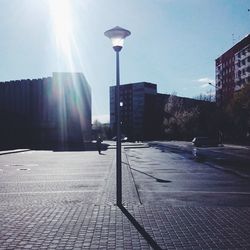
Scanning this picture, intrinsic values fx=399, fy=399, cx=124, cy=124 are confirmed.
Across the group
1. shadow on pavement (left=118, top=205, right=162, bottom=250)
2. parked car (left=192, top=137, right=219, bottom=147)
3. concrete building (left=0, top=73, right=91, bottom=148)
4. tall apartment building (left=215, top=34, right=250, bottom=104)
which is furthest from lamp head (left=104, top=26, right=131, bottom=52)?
tall apartment building (left=215, top=34, right=250, bottom=104)

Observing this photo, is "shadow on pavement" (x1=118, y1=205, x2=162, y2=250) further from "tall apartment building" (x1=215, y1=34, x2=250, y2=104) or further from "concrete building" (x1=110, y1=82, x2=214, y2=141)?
"concrete building" (x1=110, y1=82, x2=214, y2=141)

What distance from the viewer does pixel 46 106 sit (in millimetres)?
78062

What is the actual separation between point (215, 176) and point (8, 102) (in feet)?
227

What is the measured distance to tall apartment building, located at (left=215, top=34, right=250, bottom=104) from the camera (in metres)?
91.4

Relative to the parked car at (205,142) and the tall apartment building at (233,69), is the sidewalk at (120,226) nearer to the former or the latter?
the parked car at (205,142)

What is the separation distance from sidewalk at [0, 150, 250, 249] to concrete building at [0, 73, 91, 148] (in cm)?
6602

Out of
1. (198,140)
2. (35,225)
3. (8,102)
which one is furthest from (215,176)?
(8,102)

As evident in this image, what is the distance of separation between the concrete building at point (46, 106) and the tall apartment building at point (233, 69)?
31278 millimetres

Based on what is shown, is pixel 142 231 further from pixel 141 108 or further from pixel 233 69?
pixel 141 108

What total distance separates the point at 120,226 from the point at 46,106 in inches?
2863

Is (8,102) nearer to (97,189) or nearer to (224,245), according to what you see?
(97,189)

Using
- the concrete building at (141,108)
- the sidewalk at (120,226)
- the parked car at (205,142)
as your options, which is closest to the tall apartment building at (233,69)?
the parked car at (205,142)

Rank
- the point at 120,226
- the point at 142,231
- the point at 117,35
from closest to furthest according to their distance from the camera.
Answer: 1. the point at 142,231
2. the point at 120,226
3. the point at 117,35

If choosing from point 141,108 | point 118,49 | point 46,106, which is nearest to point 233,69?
point 46,106
